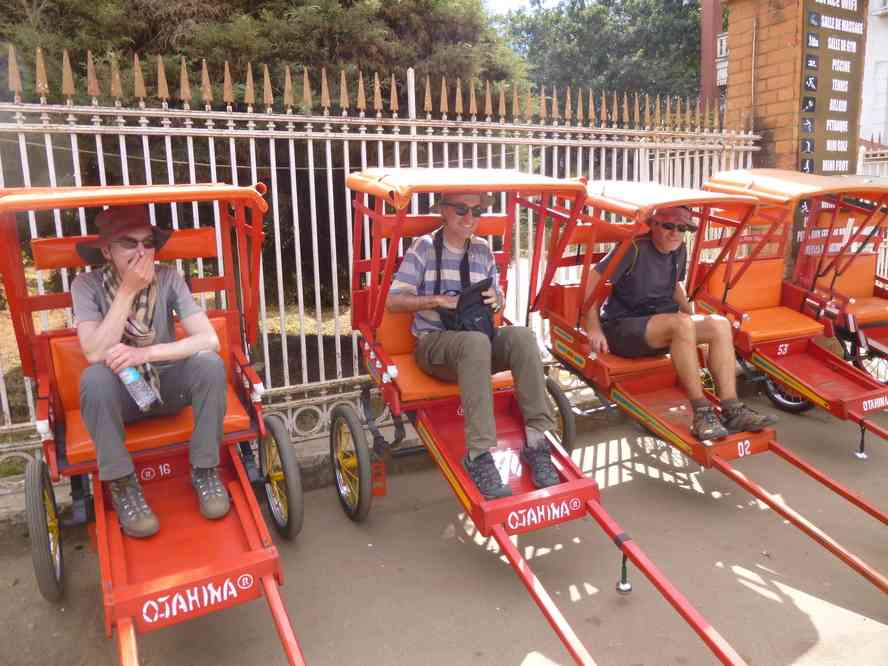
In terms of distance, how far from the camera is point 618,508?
3941mm

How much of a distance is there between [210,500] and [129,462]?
0.37m

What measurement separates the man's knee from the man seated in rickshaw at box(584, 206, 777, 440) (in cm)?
275

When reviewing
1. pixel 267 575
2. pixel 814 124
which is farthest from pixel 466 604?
pixel 814 124

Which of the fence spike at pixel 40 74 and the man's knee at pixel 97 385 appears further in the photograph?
the fence spike at pixel 40 74

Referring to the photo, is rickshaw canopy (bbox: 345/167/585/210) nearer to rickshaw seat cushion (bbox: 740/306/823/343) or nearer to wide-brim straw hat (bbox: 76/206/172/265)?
wide-brim straw hat (bbox: 76/206/172/265)

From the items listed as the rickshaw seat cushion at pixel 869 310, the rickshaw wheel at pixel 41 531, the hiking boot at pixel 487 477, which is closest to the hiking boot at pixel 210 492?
the rickshaw wheel at pixel 41 531

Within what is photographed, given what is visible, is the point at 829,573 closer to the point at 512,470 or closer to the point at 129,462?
the point at 512,470

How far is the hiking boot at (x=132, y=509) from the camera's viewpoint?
2744 millimetres

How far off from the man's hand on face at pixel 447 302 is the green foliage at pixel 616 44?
24.8 m

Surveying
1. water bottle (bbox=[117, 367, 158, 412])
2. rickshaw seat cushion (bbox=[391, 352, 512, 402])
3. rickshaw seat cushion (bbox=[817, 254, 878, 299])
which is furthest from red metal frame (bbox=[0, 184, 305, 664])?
rickshaw seat cushion (bbox=[817, 254, 878, 299])

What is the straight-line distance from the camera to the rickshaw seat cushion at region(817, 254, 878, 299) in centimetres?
548

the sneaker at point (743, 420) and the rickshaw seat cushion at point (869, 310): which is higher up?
Answer: the rickshaw seat cushion at point (869, 310)

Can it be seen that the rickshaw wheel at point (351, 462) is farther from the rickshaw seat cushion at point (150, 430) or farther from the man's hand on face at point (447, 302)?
the man's hand on face at point (447, 302)

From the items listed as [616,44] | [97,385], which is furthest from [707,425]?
[616,44]
